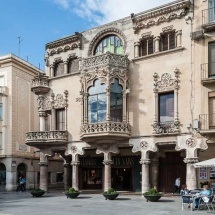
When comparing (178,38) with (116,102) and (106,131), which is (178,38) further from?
(106,131)

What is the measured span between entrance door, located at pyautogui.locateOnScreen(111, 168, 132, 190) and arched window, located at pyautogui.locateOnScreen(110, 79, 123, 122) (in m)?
6.33

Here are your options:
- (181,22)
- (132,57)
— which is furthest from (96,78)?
(181,22)

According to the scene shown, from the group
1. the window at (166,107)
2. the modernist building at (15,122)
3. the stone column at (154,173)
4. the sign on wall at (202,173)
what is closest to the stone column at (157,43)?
the window at (166,107)

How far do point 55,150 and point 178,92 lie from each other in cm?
1266

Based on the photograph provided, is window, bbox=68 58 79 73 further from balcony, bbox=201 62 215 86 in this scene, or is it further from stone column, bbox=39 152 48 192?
balcony, bbox=201 62 215 86

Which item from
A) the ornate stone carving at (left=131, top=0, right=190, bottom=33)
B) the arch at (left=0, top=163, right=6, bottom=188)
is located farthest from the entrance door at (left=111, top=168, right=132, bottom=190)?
the arch at (left=0, top=163, right=6, bottom=188)

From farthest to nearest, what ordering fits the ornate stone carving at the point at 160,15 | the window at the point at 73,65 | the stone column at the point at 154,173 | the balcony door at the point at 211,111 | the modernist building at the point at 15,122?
the modernist building at the point at 15,122 < the window at the point at 73,65 < the stone column at the point at 154,173 < the ornate stone carving at the point at 160,15 < the balcony door at the point at 211,111

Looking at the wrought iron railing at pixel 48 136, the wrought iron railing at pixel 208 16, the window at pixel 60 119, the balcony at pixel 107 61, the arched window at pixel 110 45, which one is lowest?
the wrought iron railing at pixel 48 136

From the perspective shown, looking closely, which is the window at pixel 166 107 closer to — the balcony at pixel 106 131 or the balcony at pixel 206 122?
the balcony at pixel 206 122

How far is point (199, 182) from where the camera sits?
93.7 feet

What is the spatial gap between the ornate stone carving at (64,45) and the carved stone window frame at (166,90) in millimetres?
8759

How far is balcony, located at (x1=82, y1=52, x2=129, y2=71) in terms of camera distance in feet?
99.2

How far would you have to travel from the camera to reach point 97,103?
30.9m

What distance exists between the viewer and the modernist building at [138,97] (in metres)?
27.3
